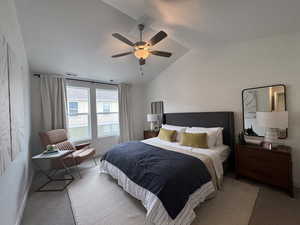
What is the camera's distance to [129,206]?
200cm

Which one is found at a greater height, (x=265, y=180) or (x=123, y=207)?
(x=265, y=180)

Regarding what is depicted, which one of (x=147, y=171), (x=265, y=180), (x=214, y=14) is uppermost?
(x=214, y=14)

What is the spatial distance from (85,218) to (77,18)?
2.90 metres

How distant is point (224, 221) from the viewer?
1.68 metres

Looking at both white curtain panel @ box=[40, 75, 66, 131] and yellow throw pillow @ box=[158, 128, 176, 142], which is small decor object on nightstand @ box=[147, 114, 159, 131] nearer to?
yellow throw pillow @ box=[158, 128, 176, 142]

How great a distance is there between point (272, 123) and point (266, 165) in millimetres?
701

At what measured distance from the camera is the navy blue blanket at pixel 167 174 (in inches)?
60.7

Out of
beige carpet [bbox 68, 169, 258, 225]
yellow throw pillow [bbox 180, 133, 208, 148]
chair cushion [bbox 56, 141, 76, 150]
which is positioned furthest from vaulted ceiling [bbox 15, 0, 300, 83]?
beige carpet [bbox 68, 169, 258, 225]

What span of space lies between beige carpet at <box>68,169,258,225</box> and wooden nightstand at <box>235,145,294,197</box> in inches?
9.5

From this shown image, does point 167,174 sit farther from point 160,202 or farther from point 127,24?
point 127,24

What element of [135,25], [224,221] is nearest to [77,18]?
[135,25]

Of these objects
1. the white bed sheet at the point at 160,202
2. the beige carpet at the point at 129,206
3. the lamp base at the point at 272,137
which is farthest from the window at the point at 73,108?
the lamp base at the point at 272,137

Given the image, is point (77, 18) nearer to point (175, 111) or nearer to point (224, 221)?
point (175, 111)

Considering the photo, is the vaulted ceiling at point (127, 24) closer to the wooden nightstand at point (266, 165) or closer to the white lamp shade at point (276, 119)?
the white lamp shade at point (276, 119)
